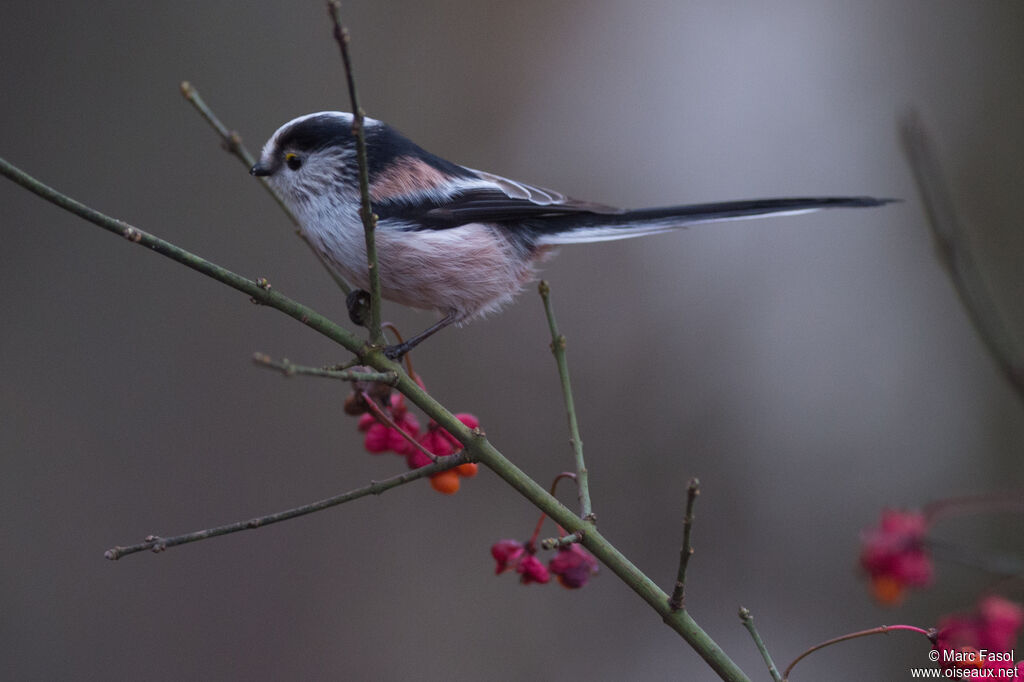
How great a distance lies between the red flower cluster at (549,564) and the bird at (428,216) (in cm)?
64

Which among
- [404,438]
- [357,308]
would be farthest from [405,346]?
[357,308]

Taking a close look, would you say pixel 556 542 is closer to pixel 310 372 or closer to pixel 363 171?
pixel 310 372

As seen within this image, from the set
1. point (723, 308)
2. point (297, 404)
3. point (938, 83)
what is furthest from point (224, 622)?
point (938, 83)

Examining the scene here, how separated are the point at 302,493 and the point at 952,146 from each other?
15.2 feet

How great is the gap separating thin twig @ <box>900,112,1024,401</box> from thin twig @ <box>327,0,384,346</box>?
92cm

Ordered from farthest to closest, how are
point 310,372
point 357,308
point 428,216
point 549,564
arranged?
1. point 428,216
2. point 357,308
3. point 549,564
4. point 310,372

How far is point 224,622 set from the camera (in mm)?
3729

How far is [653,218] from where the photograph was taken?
2264 mm

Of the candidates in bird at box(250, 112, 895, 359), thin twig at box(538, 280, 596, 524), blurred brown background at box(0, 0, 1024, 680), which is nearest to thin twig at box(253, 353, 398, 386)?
thin twig at box(538, 280, 596, 524)

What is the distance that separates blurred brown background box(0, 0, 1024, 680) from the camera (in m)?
3.83

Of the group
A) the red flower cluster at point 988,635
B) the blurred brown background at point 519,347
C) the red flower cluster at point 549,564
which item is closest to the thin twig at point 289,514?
the red flower cluster at point 549,564

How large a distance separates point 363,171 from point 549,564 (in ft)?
2.70

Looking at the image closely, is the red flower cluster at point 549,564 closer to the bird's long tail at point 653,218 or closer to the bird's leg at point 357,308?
the bird's leg at point 357,308

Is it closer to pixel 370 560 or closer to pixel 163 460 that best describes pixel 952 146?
pixel 370 560
